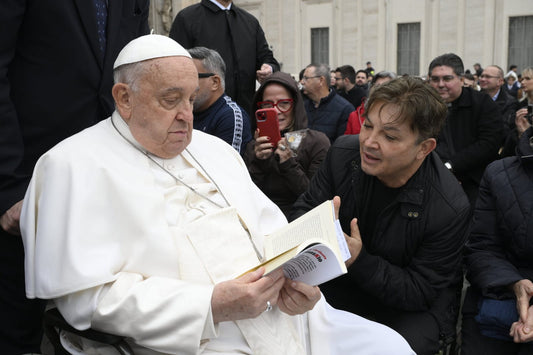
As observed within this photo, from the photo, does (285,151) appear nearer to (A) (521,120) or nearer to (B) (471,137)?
(B) (471,137)

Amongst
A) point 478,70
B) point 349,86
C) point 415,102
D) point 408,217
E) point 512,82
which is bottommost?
point 408,217

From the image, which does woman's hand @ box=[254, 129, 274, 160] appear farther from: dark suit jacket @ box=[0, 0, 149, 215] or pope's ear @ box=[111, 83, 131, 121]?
pope's ear @ box=[111, 83, 131, 121]

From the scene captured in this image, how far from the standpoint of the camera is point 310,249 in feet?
6.07

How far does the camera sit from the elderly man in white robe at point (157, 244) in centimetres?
198

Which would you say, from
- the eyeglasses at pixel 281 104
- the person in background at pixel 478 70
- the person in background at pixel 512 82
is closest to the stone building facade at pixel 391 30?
the person in background at pixel 478 70

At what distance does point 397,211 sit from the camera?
9.63 ft

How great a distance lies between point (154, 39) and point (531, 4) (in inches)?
994

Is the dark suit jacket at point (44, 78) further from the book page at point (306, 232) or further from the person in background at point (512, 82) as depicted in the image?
the person in background at point (512, 82)

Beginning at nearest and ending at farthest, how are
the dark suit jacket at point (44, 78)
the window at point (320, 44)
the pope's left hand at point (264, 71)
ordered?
the dark suit jacket at point (44, 78) < the pope's left hand at point (264, 71) < the window at point (320, 44)

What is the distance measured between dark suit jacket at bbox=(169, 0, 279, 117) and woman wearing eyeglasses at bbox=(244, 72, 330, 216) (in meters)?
0.53

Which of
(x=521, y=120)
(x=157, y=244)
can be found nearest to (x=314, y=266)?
(x=157, y=244)

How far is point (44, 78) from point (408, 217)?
1966mm

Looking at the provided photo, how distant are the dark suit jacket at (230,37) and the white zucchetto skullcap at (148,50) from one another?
2718 mm

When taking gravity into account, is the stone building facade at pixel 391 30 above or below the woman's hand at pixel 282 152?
above
